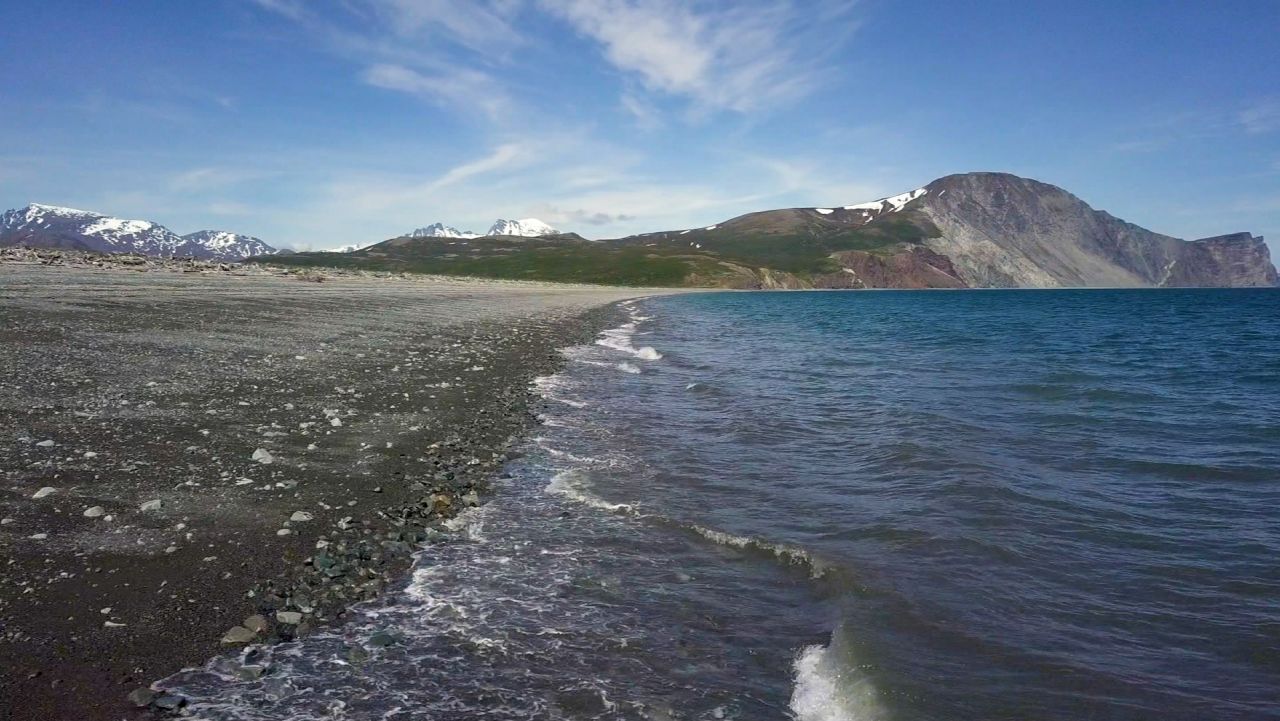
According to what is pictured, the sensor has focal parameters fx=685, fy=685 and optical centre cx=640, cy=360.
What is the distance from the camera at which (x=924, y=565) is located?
31.4ft

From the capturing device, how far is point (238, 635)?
6539mm

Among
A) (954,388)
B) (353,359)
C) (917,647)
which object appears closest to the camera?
(917,647)

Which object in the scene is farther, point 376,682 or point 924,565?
point 924,565

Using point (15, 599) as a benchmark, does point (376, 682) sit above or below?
below

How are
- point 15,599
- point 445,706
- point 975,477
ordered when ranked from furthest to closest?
1. point 975,477
2. point 15,599
3. point 445,706

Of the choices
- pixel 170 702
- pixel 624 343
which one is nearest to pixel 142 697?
pixel 170 702

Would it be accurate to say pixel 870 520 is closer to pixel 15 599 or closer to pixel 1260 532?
pixel 1260 532

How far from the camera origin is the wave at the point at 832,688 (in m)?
6.19

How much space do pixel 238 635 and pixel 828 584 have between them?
6708mm

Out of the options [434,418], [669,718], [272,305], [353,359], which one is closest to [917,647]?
[669,718]

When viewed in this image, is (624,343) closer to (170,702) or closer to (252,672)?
(252,672)

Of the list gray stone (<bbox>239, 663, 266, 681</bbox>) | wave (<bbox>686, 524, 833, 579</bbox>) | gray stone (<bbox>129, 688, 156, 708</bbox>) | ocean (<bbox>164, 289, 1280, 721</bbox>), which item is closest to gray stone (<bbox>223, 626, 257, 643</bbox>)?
ocean (<bbox>164, 289, 1280, 721</bbox>)

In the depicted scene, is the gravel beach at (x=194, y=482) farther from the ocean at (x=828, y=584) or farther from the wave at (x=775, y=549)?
the wave at (x=775, y=549)

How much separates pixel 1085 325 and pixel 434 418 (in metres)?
75.0
